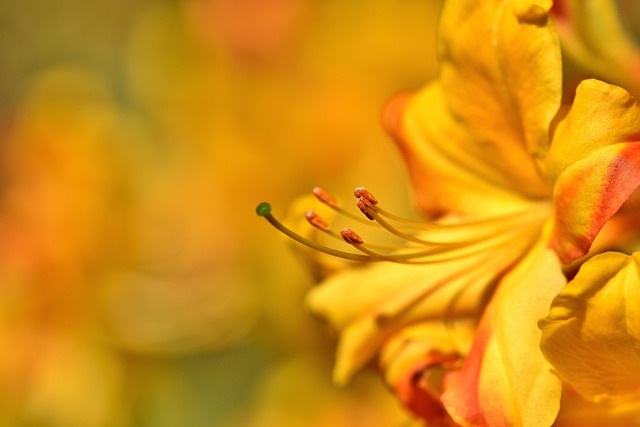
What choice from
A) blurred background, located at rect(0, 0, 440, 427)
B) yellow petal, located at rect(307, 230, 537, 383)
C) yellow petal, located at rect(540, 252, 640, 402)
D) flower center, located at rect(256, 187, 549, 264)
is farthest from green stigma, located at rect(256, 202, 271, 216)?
blurred background, located at rect(0, 0, 440, 427)

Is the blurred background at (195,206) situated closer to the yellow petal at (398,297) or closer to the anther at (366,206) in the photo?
the yellow petal at (398,297)

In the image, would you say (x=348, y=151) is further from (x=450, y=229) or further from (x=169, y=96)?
(x=450, y=229)

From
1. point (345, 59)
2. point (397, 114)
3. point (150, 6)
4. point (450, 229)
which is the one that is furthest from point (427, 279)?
point (150, 6)

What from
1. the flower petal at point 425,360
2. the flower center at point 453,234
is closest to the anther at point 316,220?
the flower center at point 453,234

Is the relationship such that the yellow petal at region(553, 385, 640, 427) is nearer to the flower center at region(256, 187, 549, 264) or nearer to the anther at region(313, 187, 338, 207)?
the flower center at region(256, 187, 549, 264)

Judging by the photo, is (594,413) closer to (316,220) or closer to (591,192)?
(591,192)

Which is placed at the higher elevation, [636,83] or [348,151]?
[636,83]
